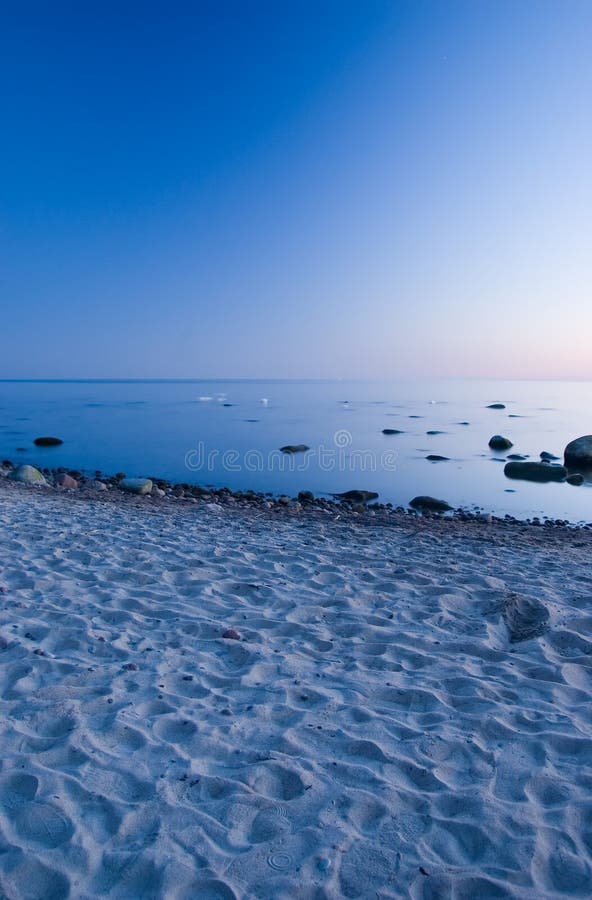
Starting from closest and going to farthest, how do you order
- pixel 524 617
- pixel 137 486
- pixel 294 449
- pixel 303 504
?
pixel 524 617
pixel 303 504
pixel 137 486
pixel 294 449

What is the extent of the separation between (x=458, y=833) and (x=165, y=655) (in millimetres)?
2454

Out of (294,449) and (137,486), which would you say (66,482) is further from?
(294,449)

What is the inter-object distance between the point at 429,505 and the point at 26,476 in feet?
34.0

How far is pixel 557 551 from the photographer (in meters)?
8.03

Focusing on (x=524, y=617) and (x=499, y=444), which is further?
(x=499, y=444)

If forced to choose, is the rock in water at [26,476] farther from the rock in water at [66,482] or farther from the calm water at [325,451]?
the calm water at [325,451]

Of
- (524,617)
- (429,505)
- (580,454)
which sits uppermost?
(524,617)

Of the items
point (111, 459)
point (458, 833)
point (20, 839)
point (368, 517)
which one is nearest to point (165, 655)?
point (20, 839)

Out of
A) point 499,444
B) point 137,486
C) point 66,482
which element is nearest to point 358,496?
point 137,486

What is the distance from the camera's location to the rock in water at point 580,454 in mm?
20219

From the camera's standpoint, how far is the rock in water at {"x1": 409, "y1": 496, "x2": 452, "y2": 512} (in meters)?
13.3

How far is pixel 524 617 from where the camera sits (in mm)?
5113

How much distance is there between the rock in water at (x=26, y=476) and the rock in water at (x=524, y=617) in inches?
500
